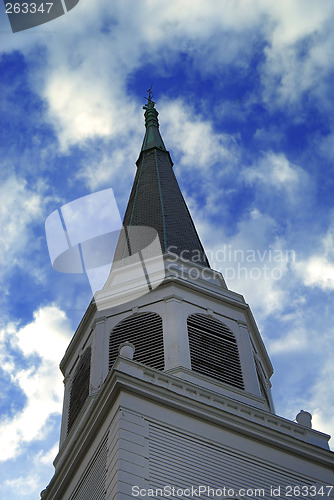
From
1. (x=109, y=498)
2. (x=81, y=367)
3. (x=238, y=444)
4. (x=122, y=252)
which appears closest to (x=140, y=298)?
(x=81, y=367)

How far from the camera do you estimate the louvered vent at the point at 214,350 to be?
24172 millimetres

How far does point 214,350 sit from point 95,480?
6.54 meters

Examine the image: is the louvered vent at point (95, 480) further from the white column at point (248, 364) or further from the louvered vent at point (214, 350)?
the white column at point (248, 364)

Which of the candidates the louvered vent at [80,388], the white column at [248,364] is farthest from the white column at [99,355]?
the white column at [248,364]

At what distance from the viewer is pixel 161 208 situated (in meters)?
33.8

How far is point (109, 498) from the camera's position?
703 inches

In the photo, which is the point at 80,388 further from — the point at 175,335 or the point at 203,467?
the point at 203,467

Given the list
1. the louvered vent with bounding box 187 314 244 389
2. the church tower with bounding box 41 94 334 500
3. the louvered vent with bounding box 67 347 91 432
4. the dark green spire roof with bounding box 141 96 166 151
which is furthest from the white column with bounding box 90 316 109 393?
the dark green spire roof with bounding box 141 96 166 151

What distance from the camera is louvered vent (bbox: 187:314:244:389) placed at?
24172 mm

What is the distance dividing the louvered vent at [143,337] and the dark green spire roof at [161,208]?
15.8 feet

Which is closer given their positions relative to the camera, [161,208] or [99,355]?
[99,355]

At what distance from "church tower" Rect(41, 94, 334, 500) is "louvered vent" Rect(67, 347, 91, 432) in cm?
7

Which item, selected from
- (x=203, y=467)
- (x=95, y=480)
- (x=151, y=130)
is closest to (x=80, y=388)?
(x=95, y=480)

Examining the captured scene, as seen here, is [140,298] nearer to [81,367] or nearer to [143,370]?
[81,367]
